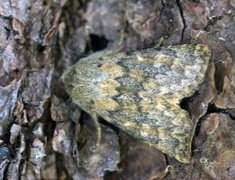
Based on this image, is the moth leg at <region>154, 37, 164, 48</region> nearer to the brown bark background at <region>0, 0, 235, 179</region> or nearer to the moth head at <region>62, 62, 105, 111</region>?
the brown bark background at <region>0, 0, 235, 179</region>

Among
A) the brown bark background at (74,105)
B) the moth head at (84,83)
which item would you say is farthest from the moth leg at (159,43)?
the moth head at (84,83)

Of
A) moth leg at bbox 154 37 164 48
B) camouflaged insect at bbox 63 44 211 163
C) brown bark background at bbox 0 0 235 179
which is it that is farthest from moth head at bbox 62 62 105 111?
moth leg at bbox 154 37 164 48

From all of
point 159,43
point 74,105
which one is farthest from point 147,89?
point 74,105

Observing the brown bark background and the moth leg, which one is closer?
the brown bark background

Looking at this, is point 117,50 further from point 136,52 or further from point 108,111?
point 108,111

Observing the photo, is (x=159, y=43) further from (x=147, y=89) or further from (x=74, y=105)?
(x=74, y=105)

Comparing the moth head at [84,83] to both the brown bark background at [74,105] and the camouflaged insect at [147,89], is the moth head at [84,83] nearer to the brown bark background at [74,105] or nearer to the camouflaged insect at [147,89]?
the camouflaged insect at [147,89]

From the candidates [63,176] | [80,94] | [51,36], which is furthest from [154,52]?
[63,176]
